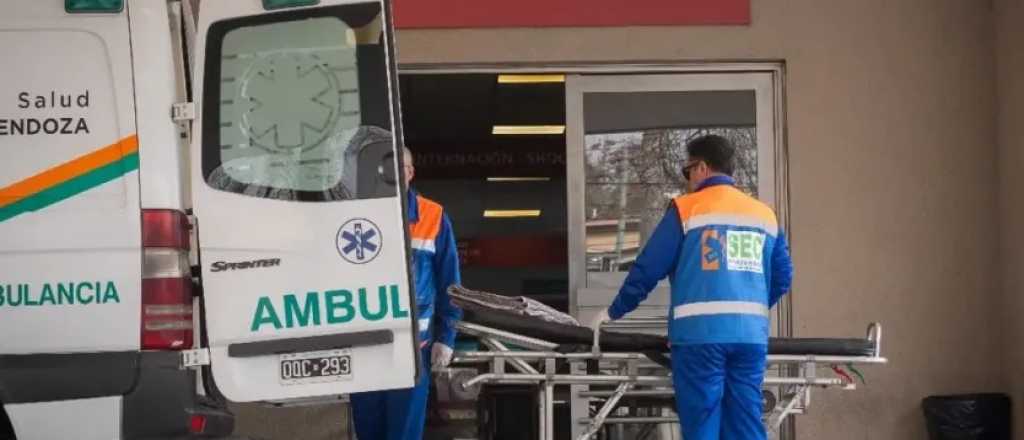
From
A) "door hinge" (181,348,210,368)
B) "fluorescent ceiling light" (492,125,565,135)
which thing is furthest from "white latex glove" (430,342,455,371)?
"fluorescent ceiling light" (492,125,565,135)

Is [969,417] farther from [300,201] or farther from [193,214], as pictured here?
[193,214]

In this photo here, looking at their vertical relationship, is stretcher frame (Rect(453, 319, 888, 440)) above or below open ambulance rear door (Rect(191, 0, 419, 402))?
below

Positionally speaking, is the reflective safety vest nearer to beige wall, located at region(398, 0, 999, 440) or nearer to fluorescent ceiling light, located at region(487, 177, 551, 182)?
beige wall, located at region(398, 0, 999, 440)

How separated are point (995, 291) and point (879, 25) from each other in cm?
163

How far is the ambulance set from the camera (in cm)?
525

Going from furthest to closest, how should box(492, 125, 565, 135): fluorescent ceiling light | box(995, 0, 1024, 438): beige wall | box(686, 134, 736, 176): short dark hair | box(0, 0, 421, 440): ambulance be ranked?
box(492, 125, 565, 135): fluorescent ceiling light, box(995, 0, 1024, 438): beige wall, box(686, 134, 736, 176): short dark hair, box(0, 0, 421, 440): ambulance

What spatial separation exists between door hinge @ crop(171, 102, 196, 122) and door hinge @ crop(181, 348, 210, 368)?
77 centimetres

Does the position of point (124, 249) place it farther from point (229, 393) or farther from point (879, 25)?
point (879, 25)

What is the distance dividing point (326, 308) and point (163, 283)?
0.55 metres

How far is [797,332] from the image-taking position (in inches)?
357

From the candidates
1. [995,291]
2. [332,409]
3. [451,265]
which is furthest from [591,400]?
[995,291]

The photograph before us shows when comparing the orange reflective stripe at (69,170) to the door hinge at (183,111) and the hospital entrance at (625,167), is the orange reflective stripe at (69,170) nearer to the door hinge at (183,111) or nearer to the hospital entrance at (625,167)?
the door hinge at (183,111)

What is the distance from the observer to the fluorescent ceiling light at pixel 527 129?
16047 millimetres

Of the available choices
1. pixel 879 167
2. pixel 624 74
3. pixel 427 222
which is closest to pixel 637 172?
pixel 624 74
